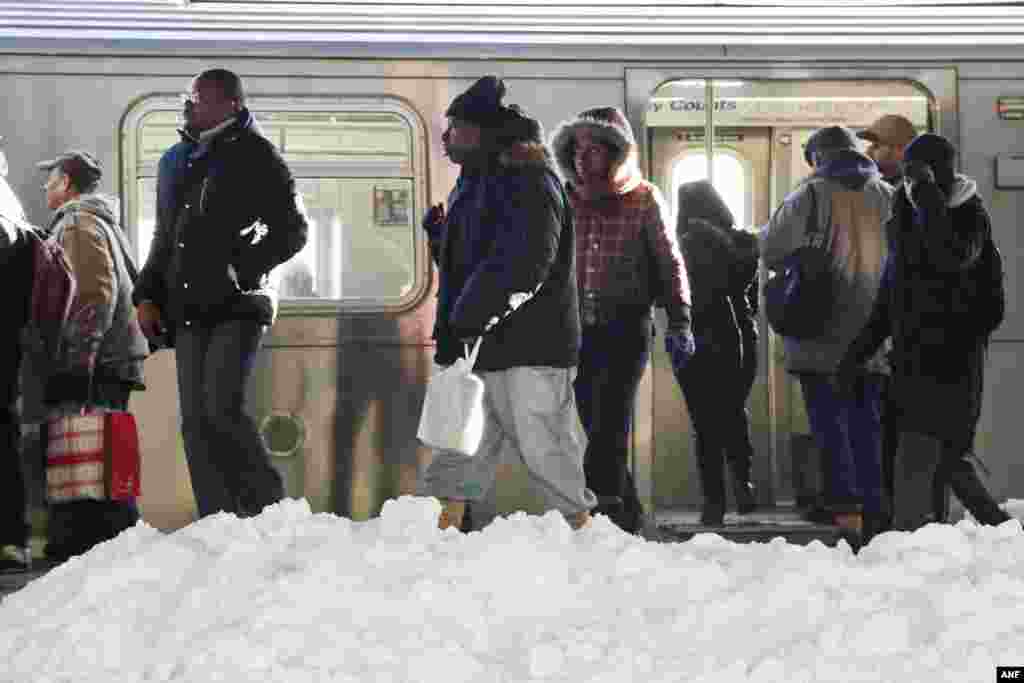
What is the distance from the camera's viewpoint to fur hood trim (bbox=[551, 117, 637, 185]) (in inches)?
349

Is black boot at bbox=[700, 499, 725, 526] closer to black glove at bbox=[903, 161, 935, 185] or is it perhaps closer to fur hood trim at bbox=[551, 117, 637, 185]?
fur hood trim at bbox=[551, 117, 637, 185]

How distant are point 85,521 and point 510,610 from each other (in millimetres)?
3644

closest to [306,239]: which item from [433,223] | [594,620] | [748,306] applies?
[433,223]

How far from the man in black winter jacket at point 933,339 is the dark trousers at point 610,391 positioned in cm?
119

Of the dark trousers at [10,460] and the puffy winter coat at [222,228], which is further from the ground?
the puffy winter coat at [222,228]

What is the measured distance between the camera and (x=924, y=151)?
819 cm

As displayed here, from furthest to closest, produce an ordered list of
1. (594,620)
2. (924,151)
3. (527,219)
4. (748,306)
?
(748,306), (924,151), (527,219), (594,620)

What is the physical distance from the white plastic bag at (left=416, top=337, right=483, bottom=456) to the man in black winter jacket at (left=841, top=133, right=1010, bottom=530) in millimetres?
1726

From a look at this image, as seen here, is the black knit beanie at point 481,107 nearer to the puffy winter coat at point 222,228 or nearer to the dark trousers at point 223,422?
the puffy winter coat at point 222,228

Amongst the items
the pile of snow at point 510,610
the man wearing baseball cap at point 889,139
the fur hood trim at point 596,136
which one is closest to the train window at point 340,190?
the fur hood trim at point 596,136

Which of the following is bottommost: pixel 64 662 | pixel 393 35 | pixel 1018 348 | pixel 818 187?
pixel 64 662

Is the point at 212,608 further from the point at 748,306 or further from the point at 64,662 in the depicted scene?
the point at 748,306

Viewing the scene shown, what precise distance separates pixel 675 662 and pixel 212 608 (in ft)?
4.47

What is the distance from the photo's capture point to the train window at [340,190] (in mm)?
8938
